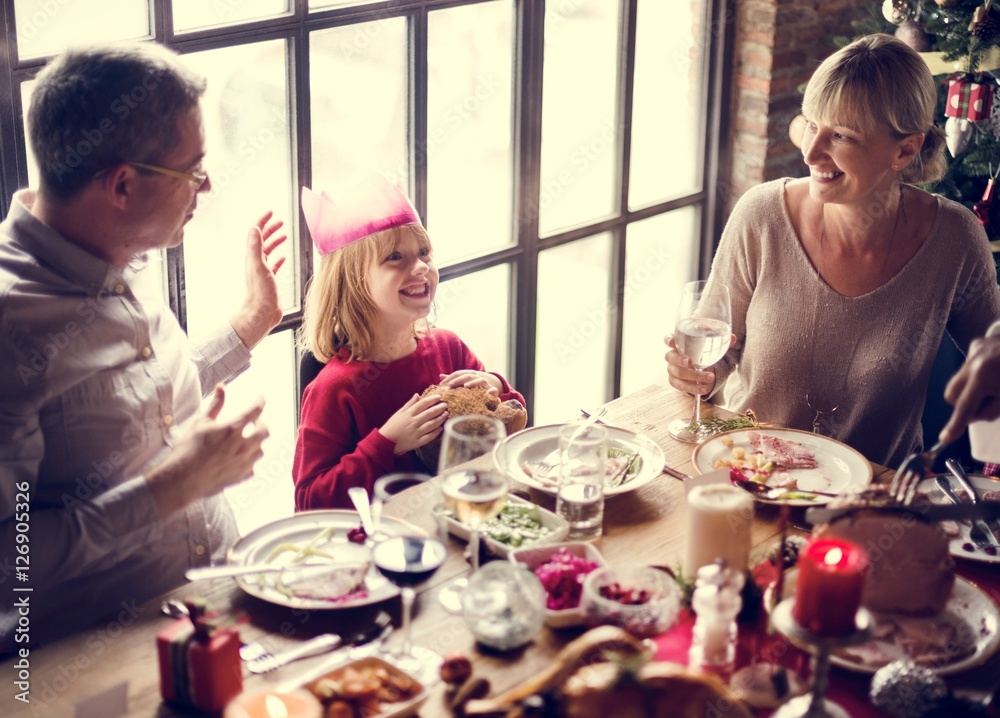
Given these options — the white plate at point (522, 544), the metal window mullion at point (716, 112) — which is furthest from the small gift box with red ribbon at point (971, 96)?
the white plate at point (522, 544)

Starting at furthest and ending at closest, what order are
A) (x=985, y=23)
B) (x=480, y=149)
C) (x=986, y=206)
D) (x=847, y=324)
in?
(x=480, y=149) < (x=986, y=206) < (x=985, y=23) < (x=847, y=324)

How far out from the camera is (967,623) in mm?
1511

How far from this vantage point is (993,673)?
56.7 inches

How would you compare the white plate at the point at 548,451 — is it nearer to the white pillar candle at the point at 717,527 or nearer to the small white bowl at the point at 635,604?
the white pillar candle at the point at 717,527

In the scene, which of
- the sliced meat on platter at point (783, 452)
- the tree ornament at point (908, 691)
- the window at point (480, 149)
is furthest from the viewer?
the window at point (480, 149)

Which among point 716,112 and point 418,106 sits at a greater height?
point 418,106

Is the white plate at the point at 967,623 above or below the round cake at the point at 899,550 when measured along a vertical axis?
below

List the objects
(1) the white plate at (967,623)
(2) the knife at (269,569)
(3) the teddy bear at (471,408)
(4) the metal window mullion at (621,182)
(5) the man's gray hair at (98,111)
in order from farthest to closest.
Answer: (4) the metal window mullion at (621,182), (3) the teddy bear at (471,408), (5) the man's gray hair at (98,111), (2) the knife at (269,569), (1) the white plate at (967,623)

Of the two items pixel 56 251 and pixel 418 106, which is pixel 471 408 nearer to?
pixel 56 251

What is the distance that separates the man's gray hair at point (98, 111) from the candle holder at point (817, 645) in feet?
3.83

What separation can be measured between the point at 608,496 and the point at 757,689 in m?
0.54

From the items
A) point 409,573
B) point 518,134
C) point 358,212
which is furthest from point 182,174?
point 518,134

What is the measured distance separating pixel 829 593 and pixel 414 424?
1087 mm

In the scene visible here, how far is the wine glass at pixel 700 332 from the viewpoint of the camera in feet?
6.83
